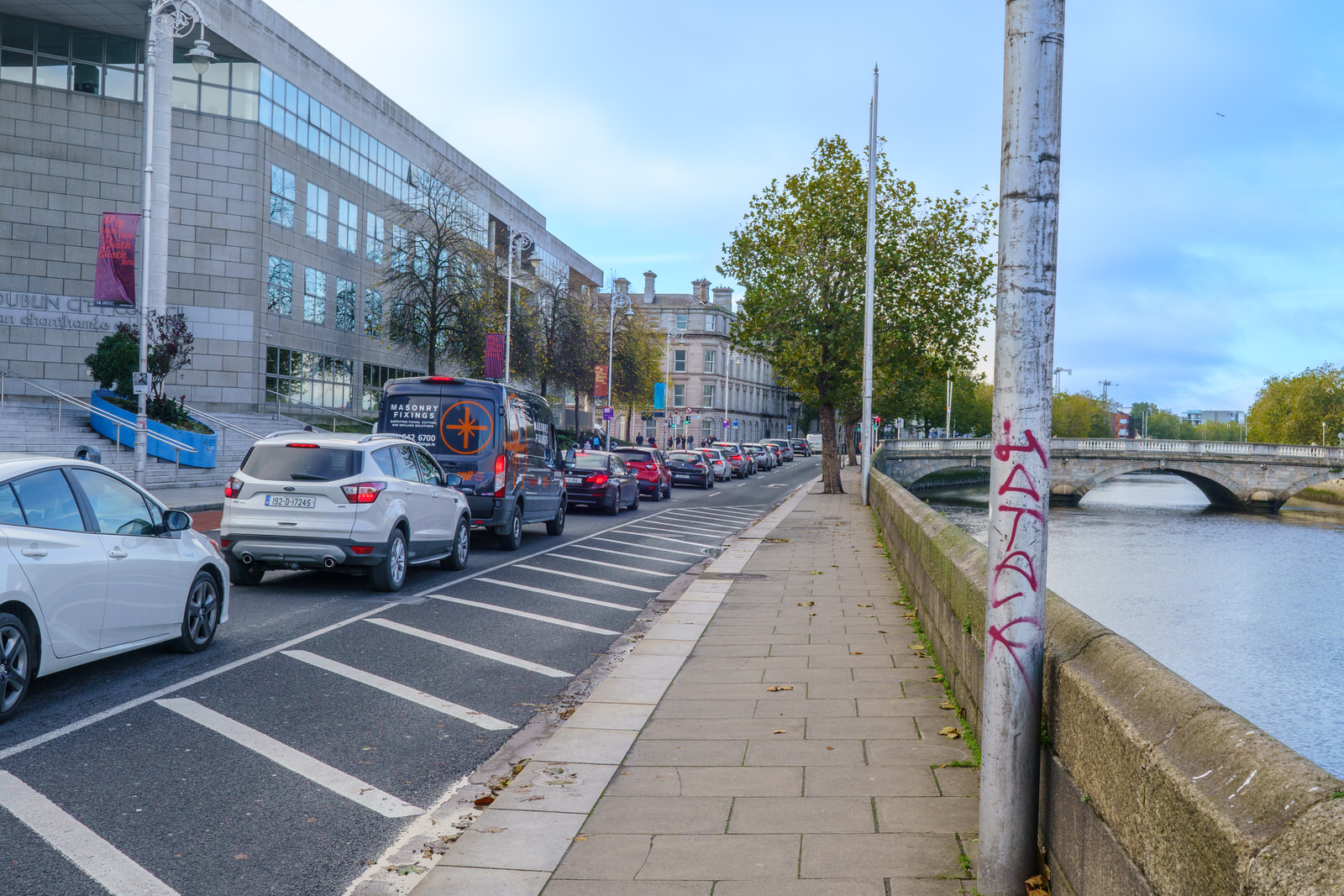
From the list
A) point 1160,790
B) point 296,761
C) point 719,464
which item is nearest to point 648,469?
point 719,464

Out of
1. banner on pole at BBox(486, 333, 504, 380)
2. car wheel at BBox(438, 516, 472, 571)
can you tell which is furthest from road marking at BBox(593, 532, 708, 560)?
banner on pole at BBox(486, 333, 504, 380)

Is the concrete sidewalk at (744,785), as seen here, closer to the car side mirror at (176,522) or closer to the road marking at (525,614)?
the road marking at (525,614)

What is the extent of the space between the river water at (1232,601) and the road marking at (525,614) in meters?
6.37

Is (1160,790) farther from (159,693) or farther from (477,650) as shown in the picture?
(477,650)

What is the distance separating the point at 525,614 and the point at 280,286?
3585 centimetres

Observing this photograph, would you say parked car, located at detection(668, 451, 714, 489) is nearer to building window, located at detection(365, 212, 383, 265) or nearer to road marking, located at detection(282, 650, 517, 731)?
building window, located at detection(365, 212, 383, 265)

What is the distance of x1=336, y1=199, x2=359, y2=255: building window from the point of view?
156 feet

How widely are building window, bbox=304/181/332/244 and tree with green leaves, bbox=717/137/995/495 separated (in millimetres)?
18981

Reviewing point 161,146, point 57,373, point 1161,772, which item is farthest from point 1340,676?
point 57,373

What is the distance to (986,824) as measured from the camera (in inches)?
154

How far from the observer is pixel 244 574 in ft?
39.0

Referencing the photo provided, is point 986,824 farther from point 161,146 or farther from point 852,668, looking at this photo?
point 161,146

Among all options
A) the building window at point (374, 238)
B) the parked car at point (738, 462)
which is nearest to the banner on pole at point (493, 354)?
the building window at point (374, 238)

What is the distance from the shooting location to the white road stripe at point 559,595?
1170 cm
